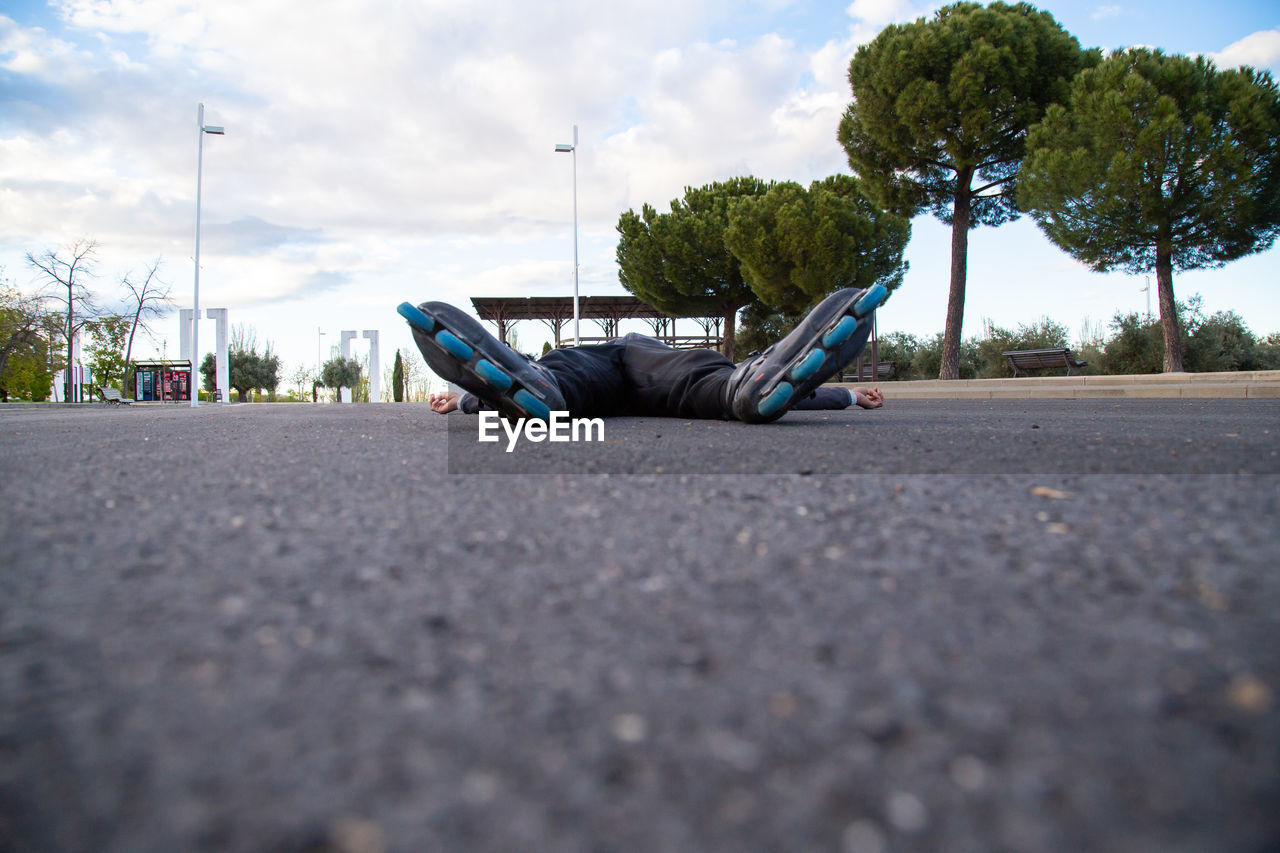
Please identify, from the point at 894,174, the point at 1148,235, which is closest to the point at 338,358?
the point at 894,174

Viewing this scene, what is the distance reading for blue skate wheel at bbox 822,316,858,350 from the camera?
2.11 metres

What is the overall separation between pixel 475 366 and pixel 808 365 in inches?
41.6

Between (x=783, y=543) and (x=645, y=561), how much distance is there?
18 cm

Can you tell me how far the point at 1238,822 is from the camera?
34cm

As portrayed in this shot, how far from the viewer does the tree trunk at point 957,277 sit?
38.0 ft

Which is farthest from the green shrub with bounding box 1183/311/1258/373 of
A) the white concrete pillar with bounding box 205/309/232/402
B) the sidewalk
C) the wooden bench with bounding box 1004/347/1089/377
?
the white concrete pillar with bounding box 205/309/232/402

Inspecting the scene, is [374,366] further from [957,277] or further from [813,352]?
[813,352]

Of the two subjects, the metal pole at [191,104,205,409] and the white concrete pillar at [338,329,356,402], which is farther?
the white concrete pillar at [338,329,356,402]

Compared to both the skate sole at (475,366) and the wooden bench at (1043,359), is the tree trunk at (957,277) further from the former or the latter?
the skate sole at (475,366)

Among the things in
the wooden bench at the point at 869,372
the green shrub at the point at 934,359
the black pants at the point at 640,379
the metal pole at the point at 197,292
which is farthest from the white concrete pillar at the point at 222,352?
the black pants at the point at 640,379

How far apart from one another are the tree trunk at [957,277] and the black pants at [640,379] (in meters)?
9.72

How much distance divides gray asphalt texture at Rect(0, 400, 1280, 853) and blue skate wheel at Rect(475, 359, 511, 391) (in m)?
1.21

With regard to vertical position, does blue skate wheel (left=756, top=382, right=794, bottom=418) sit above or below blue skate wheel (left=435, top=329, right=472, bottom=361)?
below

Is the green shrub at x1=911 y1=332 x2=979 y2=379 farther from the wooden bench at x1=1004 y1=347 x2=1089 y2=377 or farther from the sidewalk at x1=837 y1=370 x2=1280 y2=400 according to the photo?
the sidewalk at x1=837 y1=370 x2=1280 y2=400
